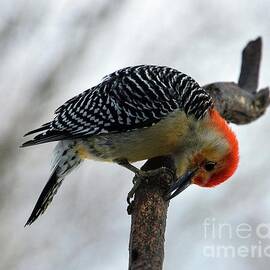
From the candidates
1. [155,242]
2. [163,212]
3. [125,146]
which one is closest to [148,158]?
[125,146]

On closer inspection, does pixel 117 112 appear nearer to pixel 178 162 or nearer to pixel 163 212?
pixel 178 162

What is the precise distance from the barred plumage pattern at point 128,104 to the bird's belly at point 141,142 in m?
0.06

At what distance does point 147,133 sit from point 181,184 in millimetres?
558

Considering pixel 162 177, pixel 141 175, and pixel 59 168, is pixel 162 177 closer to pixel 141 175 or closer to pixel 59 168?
pixel 141 175

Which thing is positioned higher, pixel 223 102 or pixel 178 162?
pixel 223 102

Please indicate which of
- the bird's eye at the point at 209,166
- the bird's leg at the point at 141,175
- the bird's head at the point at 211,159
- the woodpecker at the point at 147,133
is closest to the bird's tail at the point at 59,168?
the woodpecker at the point at 147,133

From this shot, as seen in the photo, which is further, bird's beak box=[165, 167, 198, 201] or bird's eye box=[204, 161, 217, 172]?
bird's eye box=[204, 161, 217, 172]

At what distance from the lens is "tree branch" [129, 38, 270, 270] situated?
15.2 feet

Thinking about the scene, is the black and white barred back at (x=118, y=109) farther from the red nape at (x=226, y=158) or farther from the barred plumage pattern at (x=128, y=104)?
the red nape at (x=226, y=158)

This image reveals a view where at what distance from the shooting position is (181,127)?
6359 mm

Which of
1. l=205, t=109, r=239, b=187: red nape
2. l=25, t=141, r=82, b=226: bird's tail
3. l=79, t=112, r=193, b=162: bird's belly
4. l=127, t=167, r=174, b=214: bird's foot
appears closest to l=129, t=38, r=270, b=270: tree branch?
l=127, t=167, r=174, b=214: bird's foot

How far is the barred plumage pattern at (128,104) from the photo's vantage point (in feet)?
21.0

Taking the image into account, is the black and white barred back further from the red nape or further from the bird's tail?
the red nape

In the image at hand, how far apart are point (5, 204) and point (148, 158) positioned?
2376 mm
